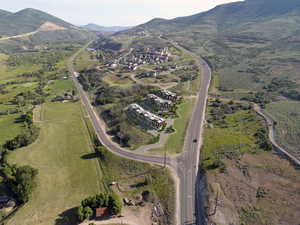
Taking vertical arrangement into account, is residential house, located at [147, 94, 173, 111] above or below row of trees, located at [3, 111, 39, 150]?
above

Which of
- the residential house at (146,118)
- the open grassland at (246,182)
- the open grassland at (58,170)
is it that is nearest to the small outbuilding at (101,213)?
the open grassland at (58,170)

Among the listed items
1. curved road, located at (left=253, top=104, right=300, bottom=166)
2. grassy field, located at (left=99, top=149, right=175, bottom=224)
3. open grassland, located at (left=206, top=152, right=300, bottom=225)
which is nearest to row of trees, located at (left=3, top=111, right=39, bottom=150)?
grassy field, located at (left=99, top=149, right=175, bottom=224)

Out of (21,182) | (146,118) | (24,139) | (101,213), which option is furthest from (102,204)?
(24,139)

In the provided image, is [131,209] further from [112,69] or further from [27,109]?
[112,69]

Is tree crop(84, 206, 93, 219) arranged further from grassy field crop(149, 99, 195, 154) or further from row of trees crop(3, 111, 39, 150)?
row of trees crop(3, 111, 39, 150)

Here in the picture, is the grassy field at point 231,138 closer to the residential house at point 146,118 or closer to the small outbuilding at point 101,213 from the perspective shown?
the residential house at point 146,118

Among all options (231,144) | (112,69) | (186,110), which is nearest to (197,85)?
(186,110)
